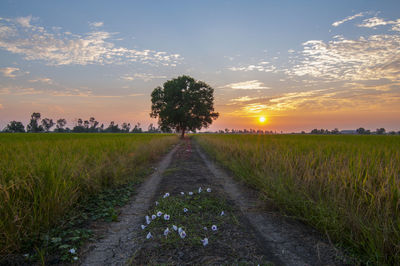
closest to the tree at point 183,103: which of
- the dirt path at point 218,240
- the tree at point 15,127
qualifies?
the dirt path at point 218,240

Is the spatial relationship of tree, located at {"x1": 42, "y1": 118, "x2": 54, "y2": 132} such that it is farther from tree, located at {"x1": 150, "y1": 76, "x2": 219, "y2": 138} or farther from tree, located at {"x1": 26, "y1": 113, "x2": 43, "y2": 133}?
tree, located at {"x1": 150, "y1": 76, "x2": 219, "y2": 138}

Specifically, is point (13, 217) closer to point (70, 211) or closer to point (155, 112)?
point (70, 211)

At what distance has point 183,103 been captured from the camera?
40750 millimetres

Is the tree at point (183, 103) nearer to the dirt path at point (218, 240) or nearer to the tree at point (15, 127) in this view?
the dirt path at point (218, 240)

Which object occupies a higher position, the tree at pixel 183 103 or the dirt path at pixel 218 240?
the tree at pixel 183 103

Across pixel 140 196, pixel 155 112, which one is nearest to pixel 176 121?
pixel 155 112

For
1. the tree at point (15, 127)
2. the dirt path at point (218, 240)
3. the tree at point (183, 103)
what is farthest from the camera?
the tree at point (15, 127)

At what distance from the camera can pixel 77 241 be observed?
3.14 meters

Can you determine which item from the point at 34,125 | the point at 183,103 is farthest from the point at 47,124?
the point at 183,103

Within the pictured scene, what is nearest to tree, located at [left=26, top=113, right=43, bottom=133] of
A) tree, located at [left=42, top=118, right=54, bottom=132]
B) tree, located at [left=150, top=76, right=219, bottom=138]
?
tree, located at [left=42, top=118, right=54, bottom=132]

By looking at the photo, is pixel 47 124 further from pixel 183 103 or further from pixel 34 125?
pixel 183 103

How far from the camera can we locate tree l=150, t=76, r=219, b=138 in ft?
132

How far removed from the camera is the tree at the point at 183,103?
1581 inches

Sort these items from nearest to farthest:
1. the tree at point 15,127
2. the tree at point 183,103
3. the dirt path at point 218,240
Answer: the dirt path at point 218,240
the tree at point 183,103
the tree at point 15,127
